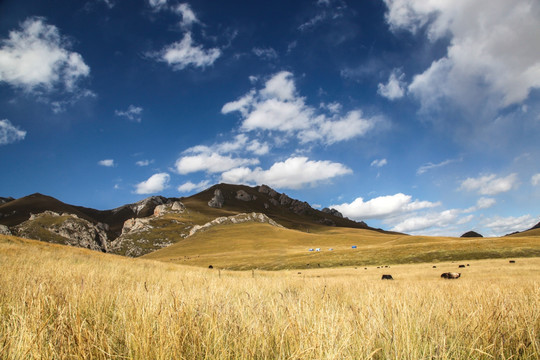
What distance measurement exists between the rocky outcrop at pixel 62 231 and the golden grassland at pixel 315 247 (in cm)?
7787

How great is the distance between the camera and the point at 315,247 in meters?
112

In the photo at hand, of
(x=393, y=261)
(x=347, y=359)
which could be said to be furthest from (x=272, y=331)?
(x=393, y=261)

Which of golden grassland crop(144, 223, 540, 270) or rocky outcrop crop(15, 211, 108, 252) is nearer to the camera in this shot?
golden grassland crop(144, 223, 540, 270)

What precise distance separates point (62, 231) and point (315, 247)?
155811 millimetres

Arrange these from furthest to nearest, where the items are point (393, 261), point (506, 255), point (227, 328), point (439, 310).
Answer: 1. point (393, 261)
2. point (506, 255)
3. point (439, 310)
4. point (227, 328)

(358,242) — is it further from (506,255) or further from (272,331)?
(272,331)

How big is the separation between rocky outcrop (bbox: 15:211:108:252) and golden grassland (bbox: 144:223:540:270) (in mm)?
77870

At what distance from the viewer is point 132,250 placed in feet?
526

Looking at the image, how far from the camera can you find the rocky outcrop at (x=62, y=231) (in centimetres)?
16100

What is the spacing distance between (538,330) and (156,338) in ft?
15.0

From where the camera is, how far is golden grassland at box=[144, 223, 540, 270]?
44781 millimetres

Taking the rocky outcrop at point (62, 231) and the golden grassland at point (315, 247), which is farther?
the rocky outcrop at point (62, 231)

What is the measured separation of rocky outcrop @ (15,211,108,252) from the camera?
528 feet

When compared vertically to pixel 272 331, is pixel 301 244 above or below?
below
